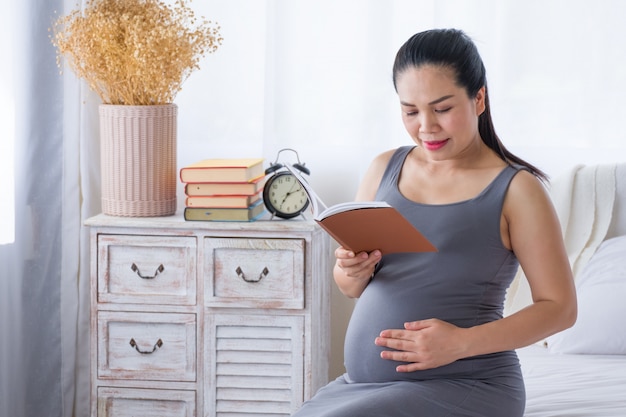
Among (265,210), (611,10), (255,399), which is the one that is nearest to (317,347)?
(255,399)

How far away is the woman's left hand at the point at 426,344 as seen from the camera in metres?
1.45

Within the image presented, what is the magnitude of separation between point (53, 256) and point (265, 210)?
66cm

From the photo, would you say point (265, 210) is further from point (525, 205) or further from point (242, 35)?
point (525, 205)

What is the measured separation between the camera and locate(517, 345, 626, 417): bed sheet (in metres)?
1.69

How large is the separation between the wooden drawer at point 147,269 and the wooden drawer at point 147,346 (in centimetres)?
5

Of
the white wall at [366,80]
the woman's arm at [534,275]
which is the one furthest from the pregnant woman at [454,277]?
the white wall at [366,80]

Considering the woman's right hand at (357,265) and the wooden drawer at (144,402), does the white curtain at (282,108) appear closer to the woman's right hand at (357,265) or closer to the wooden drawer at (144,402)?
the wooden drawer at (144,402)

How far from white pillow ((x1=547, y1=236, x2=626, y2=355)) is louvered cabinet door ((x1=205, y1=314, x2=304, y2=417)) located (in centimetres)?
66

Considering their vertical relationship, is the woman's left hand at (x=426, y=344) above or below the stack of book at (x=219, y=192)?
below

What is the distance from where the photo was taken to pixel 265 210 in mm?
2543

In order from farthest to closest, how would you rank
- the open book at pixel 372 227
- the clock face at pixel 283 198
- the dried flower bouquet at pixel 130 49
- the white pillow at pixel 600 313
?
the clock face at pixel 283 198 → the dried flower bouquet at pixel 130 49 → the white pillow at pixel 600 313 → the open book at pixel 372 227

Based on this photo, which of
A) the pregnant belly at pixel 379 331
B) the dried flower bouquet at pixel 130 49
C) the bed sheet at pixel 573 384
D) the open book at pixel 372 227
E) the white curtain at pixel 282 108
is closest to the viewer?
the open book at pixel 372 227

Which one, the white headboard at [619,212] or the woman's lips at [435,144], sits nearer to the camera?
the woman's lips at [435,144]

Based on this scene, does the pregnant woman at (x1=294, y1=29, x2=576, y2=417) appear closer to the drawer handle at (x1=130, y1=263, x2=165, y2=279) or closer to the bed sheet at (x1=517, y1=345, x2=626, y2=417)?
the bed sheet at (x1=517, y1=345, x2=626, y2=417)
